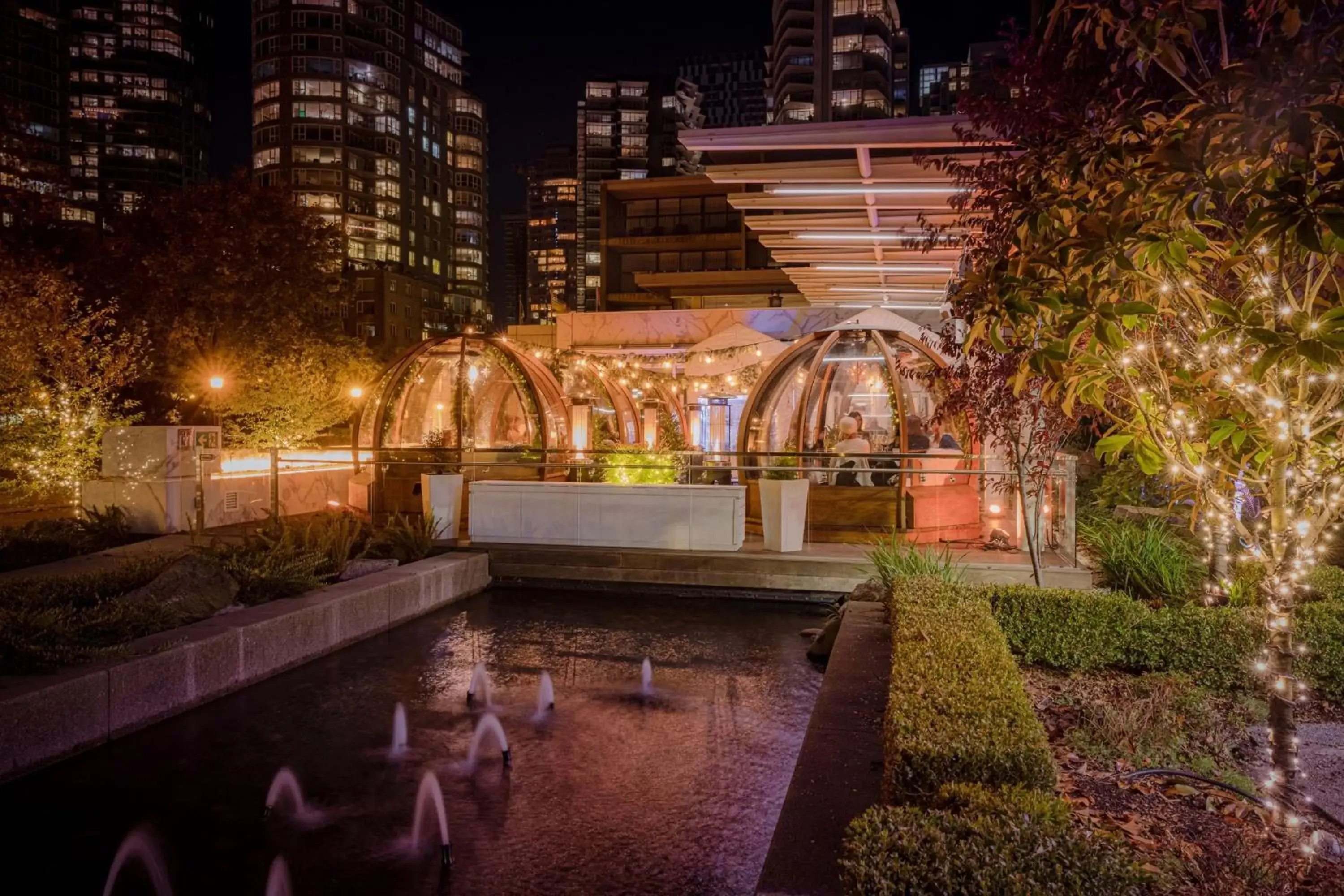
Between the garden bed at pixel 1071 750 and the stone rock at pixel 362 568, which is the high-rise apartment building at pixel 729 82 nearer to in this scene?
the stone rock at pixel 362 568

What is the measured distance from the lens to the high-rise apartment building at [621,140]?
103250 mm

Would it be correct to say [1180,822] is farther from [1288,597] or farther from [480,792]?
[480,792]

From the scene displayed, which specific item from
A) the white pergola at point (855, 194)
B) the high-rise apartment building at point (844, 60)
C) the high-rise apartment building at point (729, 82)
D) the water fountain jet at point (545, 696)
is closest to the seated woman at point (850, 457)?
the white pergola at point (855, 194)

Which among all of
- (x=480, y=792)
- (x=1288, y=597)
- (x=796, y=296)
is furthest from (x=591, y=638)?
(x=796, y=296)

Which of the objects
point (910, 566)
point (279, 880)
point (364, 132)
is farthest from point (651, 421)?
point (364, 132)

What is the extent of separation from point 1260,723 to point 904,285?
557 inches

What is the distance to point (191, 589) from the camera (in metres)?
7.75

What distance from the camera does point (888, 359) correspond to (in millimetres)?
13102

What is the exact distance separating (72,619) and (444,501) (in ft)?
20.9

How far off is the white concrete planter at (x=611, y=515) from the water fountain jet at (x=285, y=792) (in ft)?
21.2

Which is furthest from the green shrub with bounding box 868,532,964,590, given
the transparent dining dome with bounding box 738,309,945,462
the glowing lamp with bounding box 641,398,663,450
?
the glowing lamp with bounding box 641,398,663,450

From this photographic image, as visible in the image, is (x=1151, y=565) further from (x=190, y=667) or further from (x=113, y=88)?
(x=113, y=88)

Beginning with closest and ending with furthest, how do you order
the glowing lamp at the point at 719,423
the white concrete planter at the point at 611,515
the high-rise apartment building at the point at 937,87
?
the white concrete planter at the point at 611,515
the glowing lamp at the point at 719,423
the high-rise apartment building at the point at 937,87

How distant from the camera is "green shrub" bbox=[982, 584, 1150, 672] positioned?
6.43 m
